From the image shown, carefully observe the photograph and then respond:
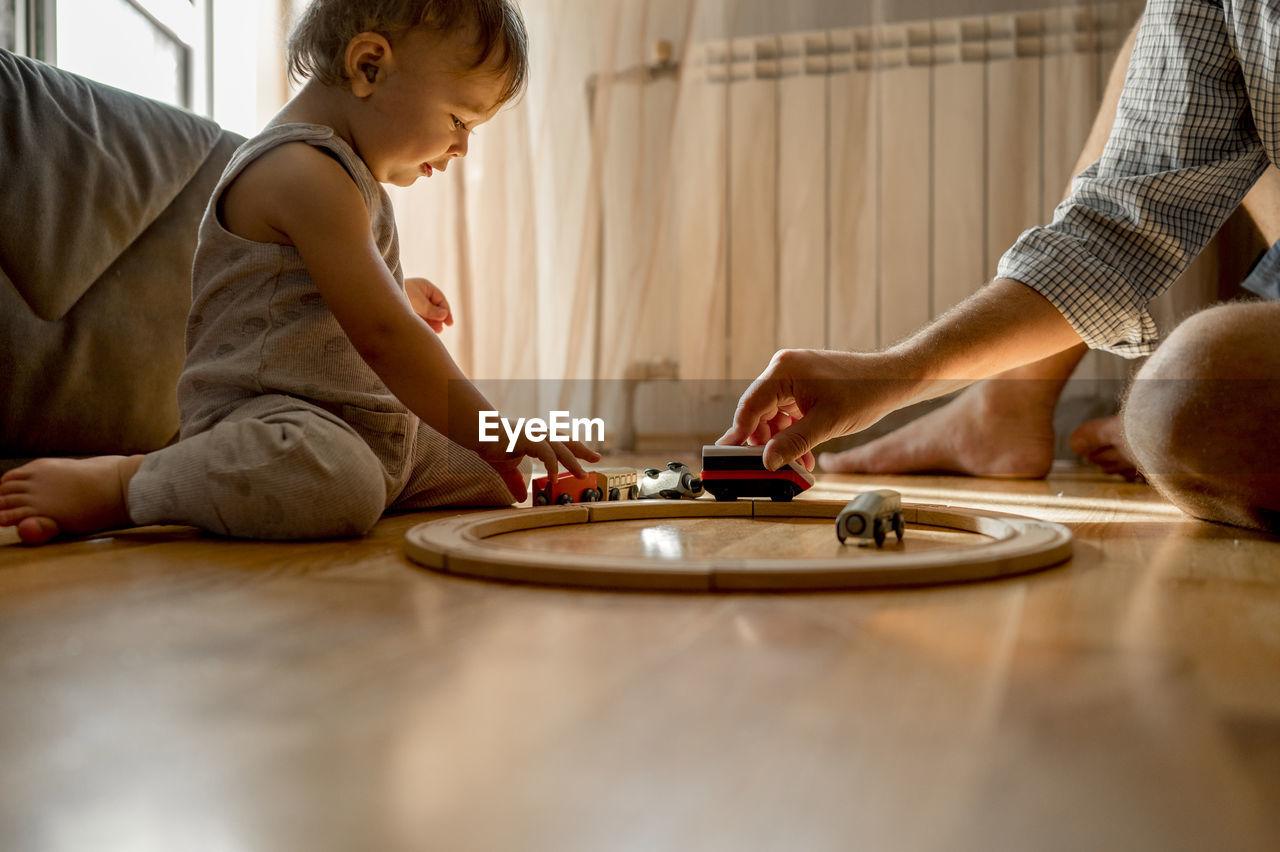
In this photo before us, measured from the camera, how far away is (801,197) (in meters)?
2.05

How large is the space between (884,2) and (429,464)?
5.02 ft

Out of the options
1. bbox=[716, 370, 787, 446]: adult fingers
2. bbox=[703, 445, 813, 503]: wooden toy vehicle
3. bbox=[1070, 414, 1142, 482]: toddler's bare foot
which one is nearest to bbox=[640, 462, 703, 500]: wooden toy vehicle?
bbox=[703, 445, 813, 503]: wooden toy vehicle

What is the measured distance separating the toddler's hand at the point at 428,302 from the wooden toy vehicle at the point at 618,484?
288 millimetres

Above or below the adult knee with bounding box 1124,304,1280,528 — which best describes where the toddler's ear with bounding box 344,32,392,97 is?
above

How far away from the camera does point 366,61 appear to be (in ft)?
3.19

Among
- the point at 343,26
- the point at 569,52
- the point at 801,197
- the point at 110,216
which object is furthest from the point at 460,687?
the point at 569,52

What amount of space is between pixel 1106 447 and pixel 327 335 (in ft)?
4.18

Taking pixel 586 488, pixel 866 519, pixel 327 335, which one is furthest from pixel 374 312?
pixel 866 519

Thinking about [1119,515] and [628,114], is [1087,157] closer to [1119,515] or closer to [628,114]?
[1119,515]

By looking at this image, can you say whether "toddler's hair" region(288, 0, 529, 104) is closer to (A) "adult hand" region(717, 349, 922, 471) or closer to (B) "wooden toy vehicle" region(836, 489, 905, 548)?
(A) "adult hand" region(717, 349, 922, 471)

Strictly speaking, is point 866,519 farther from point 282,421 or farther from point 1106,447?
point 1106,447

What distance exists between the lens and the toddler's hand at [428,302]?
121cm

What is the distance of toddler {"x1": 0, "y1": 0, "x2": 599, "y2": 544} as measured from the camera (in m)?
0.80

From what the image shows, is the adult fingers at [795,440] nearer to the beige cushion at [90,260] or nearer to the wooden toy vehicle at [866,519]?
the wooden toy vehicle at [866,519]
